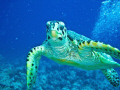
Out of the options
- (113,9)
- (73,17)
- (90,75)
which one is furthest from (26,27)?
(90,75)

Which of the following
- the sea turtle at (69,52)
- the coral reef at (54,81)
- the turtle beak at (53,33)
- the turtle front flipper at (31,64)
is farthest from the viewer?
the coral reef at (54,81)

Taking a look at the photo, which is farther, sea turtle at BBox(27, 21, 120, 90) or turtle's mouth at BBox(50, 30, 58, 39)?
sea turtle at BBox(27, 21, 120, 90)

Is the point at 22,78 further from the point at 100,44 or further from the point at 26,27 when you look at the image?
the point at 26,27

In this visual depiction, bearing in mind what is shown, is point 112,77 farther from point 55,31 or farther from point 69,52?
point 55,31

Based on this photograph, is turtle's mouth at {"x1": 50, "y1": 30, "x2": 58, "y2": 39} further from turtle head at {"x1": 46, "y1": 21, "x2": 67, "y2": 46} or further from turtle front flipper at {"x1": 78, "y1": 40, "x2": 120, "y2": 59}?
turtle front flipper at {"x1": 78, "y1": 40, "x2": 120, "y2": 59}

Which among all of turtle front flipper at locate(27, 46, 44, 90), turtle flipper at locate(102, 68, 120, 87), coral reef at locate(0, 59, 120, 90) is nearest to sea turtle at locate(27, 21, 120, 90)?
turtle front flipper at locate(27, 46, 44, 90)

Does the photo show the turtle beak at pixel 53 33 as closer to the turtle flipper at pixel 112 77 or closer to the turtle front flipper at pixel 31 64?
the turtle front flipper at pixel 31 64

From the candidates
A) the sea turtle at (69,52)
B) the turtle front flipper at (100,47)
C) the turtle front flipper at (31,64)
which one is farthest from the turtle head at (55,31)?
the turtle front flipper at (31,64)

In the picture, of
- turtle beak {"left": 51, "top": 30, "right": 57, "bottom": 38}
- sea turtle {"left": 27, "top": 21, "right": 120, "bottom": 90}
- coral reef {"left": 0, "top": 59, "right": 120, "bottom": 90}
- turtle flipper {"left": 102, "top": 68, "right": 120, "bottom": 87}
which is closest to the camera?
turtle beak {"left": 51, "top": 30, "right": 57, "bottom": 38}

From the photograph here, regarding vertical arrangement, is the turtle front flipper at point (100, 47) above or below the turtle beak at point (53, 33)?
below

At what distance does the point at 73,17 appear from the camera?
64125 millimetres

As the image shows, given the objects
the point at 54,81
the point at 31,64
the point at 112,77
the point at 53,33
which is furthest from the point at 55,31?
the point at 54,81

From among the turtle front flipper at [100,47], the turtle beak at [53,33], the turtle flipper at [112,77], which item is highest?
the turtle beak at [53,33]

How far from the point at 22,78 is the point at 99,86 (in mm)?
4546
